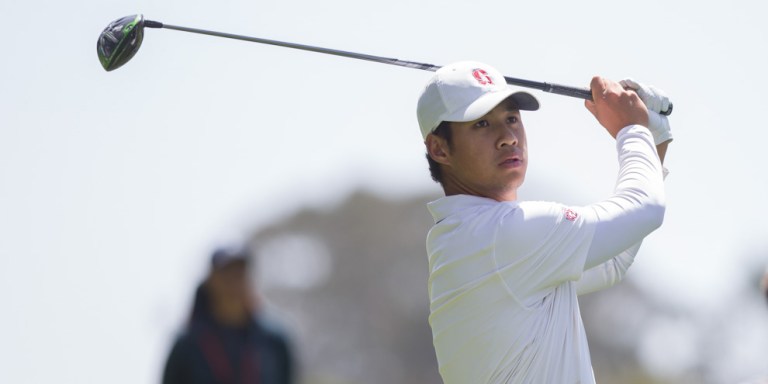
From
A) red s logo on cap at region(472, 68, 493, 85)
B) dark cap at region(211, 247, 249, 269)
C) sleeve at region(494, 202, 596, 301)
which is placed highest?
red s logo on cap at region(472, 68, 493, 85)

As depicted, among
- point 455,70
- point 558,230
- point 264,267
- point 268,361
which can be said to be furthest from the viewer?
point 264,267

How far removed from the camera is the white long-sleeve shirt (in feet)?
23.1

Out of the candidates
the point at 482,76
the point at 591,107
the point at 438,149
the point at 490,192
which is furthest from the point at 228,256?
the point at 591,107

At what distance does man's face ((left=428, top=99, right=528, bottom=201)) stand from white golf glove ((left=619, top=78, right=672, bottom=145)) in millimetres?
587

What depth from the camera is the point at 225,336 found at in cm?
851

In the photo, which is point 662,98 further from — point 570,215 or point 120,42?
point 120,42

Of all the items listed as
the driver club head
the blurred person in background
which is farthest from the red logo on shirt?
the driver club head

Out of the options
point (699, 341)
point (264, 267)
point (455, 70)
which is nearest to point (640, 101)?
point (455, 70)

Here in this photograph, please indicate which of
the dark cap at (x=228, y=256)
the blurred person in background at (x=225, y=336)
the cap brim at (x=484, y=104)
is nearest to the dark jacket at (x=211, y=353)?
the blurred person in background at (x=225, y=336)

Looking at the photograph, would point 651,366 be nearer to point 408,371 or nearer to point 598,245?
point 408,371

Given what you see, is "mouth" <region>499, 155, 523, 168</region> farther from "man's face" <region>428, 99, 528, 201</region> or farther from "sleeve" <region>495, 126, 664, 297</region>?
"sleeve" <region>495, 126, 664, 297</region>

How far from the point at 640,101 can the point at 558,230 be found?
857 mm

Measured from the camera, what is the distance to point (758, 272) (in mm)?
64625

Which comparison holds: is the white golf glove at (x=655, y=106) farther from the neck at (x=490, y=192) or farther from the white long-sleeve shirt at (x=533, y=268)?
the neck at (x=490, y=192)
